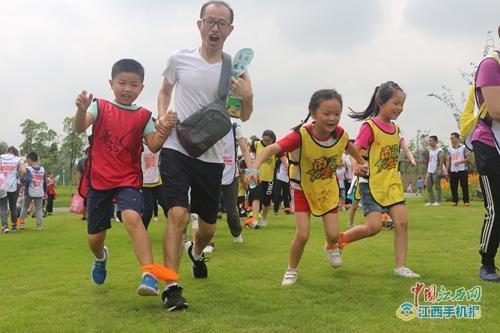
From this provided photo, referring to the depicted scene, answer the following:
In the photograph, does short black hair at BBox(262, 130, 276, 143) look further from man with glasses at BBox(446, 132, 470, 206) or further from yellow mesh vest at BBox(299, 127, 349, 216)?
man with glasses at BBox(446, 132, 470, 206)

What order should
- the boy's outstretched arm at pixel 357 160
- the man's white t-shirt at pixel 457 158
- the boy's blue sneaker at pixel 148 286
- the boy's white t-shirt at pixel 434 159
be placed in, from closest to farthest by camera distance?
the boy's blue sneaker at pixel 148 286 → the boy's outstretched arm at pixel 357 160 → the man's white t-shirt at pixel 457 158 → the boy's white t-shirt at pixel 434 159

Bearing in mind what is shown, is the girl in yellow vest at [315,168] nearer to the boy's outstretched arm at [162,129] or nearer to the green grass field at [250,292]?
the green grass field at [250,292]

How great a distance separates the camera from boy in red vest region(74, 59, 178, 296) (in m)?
4.20

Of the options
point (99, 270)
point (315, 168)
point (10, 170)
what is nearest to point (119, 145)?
point (99, 270)

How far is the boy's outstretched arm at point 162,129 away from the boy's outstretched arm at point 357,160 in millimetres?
1969

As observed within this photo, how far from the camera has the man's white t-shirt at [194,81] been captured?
444cm

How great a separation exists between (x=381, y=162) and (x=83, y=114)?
10.4 feet

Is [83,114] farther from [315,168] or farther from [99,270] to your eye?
[315,168]

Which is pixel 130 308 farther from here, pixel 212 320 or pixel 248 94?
pixel 248 94

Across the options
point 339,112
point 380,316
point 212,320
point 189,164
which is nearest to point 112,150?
point 189,164

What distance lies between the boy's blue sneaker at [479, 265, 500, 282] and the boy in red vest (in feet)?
10.4

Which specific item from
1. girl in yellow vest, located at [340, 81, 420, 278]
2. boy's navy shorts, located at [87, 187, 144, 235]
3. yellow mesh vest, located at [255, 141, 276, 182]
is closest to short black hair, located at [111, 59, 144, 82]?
boy's navy shorts, located at [87, 187, 144, 235]

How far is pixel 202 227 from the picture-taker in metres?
4.78

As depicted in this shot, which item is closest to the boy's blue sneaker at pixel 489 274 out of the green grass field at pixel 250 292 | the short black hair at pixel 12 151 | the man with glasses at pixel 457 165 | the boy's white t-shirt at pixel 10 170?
the green grass field at pixel 250 292
